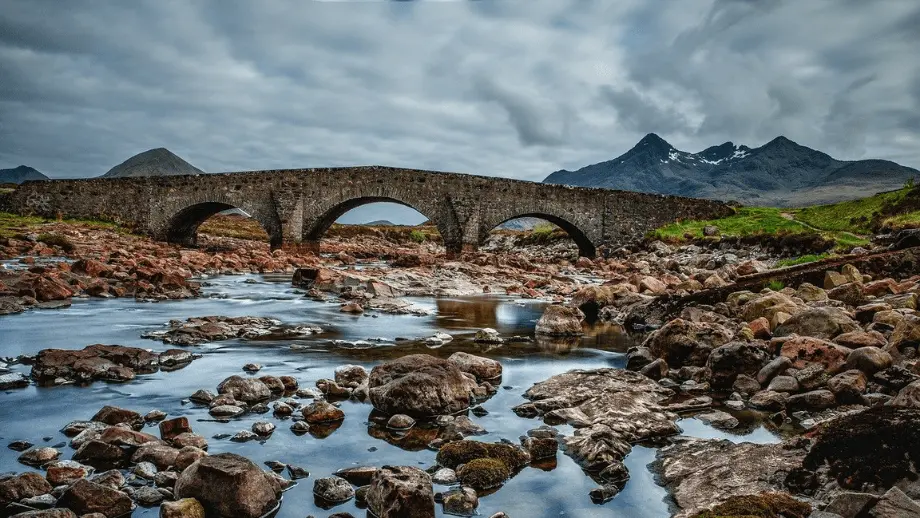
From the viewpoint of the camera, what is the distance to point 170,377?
6.30m

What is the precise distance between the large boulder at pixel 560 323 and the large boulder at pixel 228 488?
722 centimetres

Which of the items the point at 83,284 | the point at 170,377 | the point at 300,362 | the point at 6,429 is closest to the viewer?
the point at 6,429

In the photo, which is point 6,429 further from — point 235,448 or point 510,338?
point 510,338

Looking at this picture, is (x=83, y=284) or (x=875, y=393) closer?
(x=875, y=393)

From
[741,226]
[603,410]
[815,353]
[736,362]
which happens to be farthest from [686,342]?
[741,226]

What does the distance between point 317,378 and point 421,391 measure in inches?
70.6

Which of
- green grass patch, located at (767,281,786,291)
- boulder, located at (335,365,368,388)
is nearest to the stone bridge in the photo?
green grass patch, located at (767,281,786,291)

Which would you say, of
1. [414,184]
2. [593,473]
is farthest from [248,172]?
[593,473]

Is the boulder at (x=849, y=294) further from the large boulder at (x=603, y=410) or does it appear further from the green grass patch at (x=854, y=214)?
the green grass patch at (x=854, y=214)

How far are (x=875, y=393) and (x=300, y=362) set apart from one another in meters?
6.11

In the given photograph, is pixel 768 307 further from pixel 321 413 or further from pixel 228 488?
pixel 228 488

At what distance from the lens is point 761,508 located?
3.17 meters

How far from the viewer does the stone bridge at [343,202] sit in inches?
1221

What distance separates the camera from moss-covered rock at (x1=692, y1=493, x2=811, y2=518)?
3100mm
